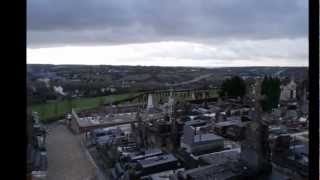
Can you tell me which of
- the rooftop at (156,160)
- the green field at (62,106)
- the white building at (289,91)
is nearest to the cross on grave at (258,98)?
the white building at (289,91)

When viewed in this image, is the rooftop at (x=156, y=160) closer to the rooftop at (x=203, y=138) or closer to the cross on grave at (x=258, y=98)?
the rooftop at (x=203, y=138)

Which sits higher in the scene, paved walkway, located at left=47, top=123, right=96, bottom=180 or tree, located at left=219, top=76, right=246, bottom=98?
tree, located at left=219, top=76, right=246, bottom=98

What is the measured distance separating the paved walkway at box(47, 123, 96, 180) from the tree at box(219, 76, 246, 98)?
41 centimetres

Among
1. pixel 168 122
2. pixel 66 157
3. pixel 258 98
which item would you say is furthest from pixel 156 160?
pixel 258 98

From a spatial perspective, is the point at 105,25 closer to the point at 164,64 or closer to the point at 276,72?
the point at 164,64

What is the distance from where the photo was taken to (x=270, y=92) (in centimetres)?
109

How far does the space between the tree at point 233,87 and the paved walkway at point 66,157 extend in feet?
1.36

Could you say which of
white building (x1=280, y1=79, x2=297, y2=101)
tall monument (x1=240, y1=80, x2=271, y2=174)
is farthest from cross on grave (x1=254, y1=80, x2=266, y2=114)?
white building (x1=280, y1=79, x2=297, y2=101)

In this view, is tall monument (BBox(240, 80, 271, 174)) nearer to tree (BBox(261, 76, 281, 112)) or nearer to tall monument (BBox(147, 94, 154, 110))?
tree (BBox(261, 76, 281, 112))

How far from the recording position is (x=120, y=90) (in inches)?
39.1

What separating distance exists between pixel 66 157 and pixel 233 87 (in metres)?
0.49

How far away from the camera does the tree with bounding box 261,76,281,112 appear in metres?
1.08

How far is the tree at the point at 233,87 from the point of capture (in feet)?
3.48
